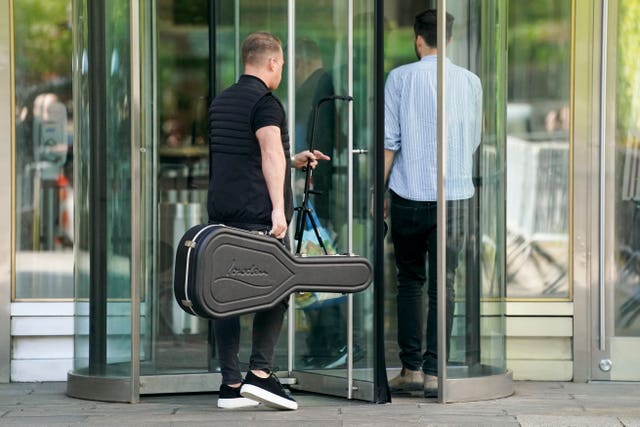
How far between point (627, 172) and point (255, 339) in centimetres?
276

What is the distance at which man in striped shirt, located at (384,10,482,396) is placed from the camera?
7.63 meters

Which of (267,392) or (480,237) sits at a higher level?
(480,237)

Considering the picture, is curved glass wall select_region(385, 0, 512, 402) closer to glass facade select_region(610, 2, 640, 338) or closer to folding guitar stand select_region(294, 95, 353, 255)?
folding guitar stand select_region(294, 95, 353, 255)

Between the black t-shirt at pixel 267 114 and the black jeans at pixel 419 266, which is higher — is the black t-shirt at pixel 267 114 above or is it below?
above

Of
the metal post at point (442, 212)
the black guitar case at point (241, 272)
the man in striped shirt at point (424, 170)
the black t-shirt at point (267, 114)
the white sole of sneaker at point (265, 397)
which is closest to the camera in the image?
the black guitar case at point (241, 272)

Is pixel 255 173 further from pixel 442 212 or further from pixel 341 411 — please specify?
pixel 341 411

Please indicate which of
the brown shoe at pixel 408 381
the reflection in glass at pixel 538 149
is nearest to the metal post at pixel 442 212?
the brown shoe at pixel 408 381

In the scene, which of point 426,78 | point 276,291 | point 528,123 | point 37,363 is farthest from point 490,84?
point 37,363

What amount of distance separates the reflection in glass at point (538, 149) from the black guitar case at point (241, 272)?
2.35 metres

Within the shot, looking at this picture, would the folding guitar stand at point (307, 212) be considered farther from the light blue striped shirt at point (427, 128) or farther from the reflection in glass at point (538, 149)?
the reflection in glass at point (538, 149)

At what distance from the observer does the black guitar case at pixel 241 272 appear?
6500mm

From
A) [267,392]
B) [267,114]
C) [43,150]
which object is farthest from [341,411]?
[43,150]

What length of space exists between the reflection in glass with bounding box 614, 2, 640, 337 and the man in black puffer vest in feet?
7.96

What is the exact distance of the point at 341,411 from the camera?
23.7ft
